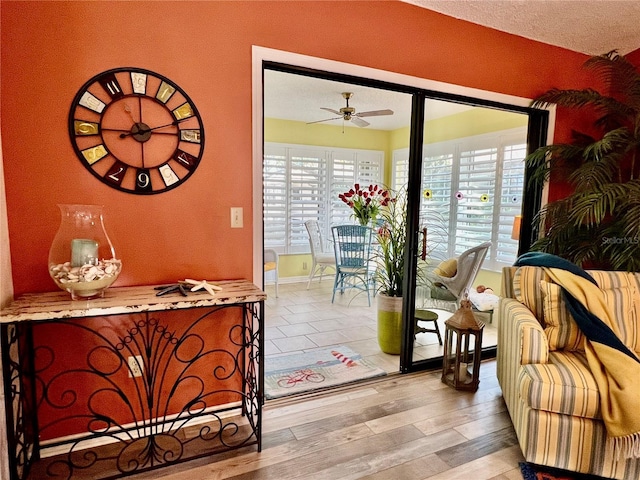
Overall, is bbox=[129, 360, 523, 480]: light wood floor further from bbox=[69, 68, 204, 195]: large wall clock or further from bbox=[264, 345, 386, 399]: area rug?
bbox=[69, 68, 204, 195]: large wall clock

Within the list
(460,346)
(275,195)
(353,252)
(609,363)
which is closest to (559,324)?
(609,363)

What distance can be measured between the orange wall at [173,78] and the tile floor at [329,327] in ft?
4.79

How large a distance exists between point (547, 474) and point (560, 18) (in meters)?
2.88

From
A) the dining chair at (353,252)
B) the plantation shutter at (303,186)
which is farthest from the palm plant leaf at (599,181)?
the plantation shutter at (303,186)

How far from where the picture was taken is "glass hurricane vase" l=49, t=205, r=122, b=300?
1.60 metres

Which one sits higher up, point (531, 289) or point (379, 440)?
point (531, 289)

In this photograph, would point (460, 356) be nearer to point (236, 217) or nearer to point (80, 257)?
point (236, 217)

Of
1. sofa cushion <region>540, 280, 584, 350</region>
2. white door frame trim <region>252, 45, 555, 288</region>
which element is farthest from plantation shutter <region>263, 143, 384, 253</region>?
sofa cushion <region>540, 280, 584, 350</region>

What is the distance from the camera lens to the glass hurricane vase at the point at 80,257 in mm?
1604

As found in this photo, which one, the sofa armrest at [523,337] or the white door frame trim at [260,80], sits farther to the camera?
the white door frame trim at [260,80]

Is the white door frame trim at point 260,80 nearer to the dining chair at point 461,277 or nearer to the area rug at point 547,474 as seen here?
the dining chair at point 461,277

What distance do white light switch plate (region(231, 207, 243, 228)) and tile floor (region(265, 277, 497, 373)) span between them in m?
1.40

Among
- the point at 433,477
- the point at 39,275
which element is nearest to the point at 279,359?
the point at 433,477

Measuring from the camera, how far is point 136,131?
1.89 metres
